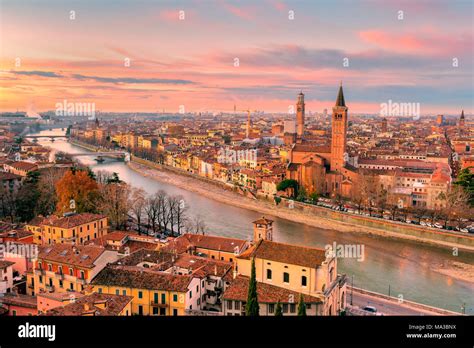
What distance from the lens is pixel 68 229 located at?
493 centimetres

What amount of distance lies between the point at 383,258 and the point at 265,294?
2974mm

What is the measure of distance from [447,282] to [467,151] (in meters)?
9.58

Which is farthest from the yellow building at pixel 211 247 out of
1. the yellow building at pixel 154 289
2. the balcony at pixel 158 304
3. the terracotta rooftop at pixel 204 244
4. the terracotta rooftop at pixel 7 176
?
the terracotta rooftop at pixel 7 176

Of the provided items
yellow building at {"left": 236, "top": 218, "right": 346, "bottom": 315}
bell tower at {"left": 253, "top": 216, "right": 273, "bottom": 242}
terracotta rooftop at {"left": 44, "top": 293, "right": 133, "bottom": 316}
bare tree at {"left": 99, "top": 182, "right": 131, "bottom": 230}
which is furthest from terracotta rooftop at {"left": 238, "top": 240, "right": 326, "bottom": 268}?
bare tree at {"left": 99, "top": 182, "right": 131, "bottom": 230}

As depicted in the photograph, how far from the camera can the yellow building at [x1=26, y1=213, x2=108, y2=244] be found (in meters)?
4.94

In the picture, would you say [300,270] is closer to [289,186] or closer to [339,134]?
[289,186]

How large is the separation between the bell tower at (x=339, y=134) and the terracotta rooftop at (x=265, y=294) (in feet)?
21.5

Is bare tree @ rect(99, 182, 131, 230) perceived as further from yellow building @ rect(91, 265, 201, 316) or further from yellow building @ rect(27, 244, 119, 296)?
yellow building @ rect(91, 265, 201, 316)

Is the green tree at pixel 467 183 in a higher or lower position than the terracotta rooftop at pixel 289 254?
higher

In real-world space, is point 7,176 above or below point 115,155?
above

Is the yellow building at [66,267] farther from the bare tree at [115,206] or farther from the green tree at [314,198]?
the green tree at [314,198]

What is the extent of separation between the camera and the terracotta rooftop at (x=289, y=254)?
3.52m

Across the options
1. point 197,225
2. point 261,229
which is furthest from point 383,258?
point 197,225
